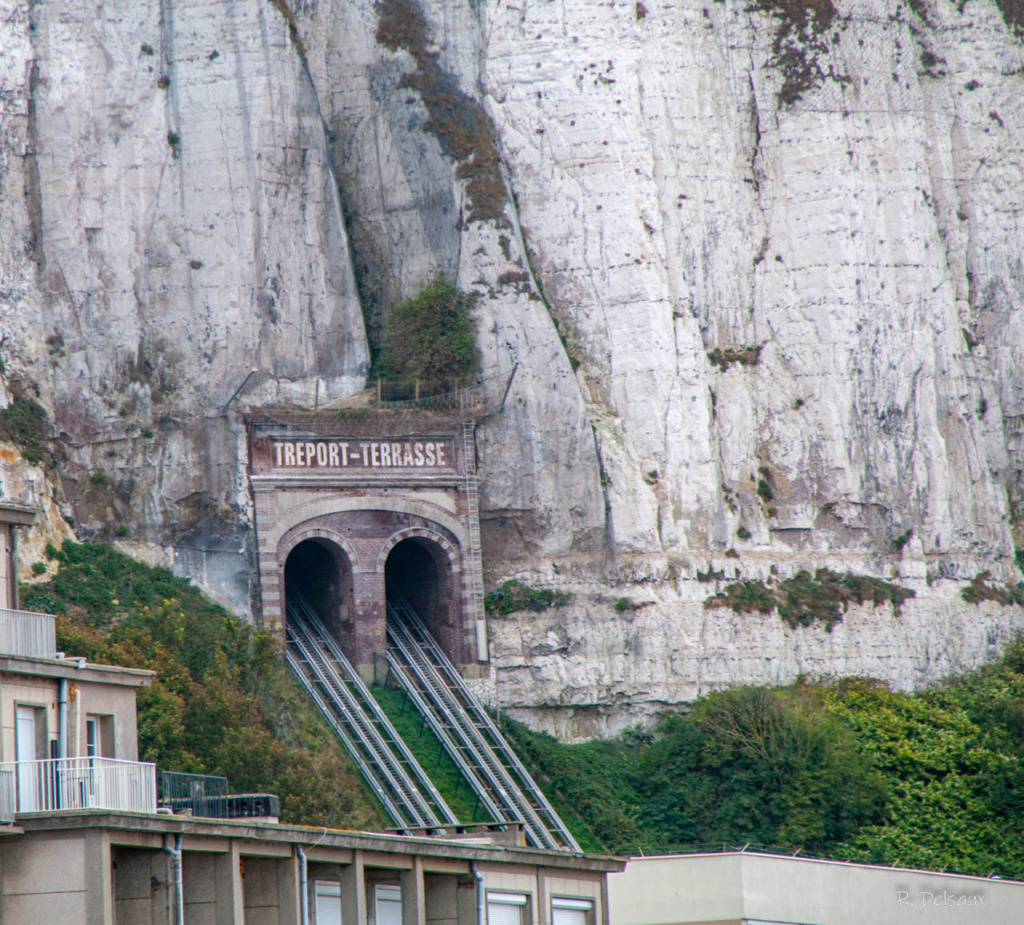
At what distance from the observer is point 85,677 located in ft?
116

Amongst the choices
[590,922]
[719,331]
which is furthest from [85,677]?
[719,331]

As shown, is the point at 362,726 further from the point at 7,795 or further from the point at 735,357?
the point at 7,795

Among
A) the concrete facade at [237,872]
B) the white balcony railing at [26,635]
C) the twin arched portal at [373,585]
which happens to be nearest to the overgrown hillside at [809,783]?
the twin arched portal at [373,585]

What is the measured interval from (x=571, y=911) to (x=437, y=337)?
99.8 ft

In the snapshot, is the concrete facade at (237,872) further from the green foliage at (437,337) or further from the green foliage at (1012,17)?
the green foliage at (1012,17)

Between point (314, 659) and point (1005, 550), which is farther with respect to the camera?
point (1005, 550)

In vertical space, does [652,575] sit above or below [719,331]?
below

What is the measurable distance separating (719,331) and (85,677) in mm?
39764

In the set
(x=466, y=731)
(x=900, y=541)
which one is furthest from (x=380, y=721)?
(x=900, y=541)

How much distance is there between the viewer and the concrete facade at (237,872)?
3162 cm

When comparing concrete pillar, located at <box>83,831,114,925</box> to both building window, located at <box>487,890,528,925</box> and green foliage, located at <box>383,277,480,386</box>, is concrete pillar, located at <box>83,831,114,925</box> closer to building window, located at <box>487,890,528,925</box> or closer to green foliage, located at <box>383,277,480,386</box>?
building window, located at <box>487,890,528,925</box>

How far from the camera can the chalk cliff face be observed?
65.7 meters

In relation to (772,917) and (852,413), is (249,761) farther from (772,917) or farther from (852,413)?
(852,413)

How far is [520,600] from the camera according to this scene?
6638 cm
